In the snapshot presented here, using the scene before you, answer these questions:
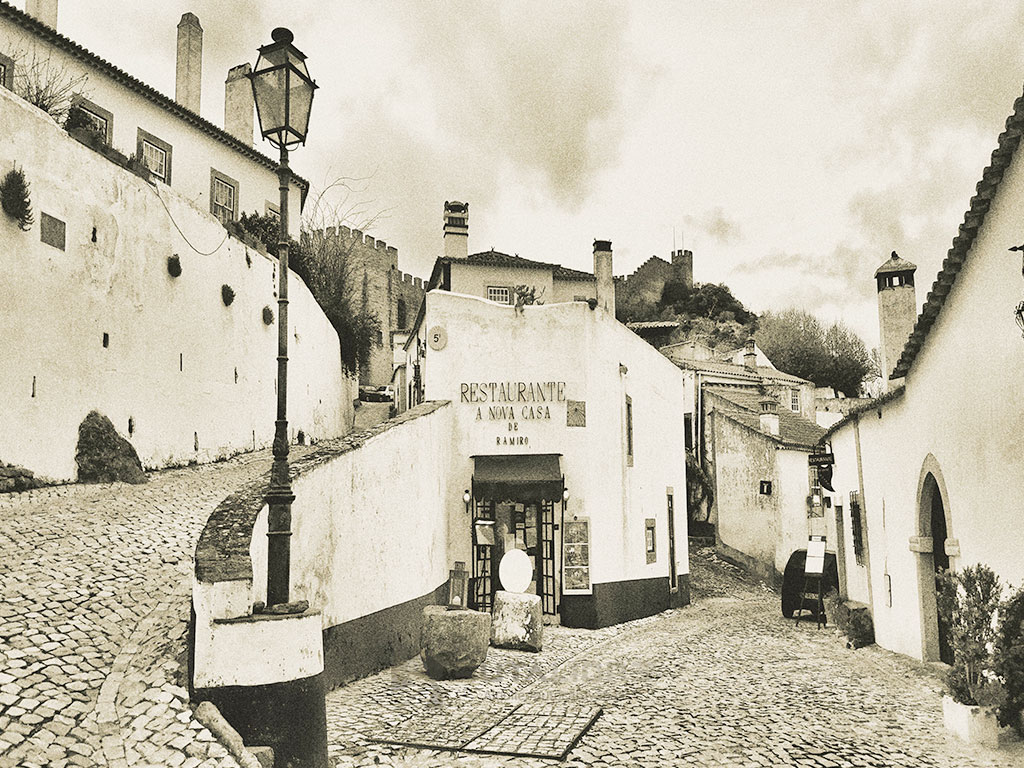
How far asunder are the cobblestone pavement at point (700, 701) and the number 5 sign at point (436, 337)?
5.63 metres

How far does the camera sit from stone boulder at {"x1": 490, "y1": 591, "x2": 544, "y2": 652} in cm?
1252

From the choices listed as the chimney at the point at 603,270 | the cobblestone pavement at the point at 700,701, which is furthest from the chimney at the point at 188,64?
the cobblestone pavement at the point at 700,701

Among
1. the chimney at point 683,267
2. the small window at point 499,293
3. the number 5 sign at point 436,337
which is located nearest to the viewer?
the number 5 sign at point 436,337

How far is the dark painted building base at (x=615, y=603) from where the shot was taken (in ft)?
50.3

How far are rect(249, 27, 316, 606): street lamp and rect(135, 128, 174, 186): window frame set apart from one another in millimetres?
17055

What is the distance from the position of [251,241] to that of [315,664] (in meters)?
18.2

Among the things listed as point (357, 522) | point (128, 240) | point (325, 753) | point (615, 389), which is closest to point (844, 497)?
point (615, 389)

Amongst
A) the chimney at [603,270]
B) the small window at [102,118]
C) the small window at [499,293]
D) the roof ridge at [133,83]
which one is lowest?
the chimney at [603,270]

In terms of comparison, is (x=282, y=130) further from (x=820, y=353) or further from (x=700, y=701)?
(x=820, y=353)

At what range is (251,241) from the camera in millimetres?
22266

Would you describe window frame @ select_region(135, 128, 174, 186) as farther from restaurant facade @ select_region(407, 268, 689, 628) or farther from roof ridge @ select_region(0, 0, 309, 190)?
restaurant facade @ select_region(407, 268, 689, 628)

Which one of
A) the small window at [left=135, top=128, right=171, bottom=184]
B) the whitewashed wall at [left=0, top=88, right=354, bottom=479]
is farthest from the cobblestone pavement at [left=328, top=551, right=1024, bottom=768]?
the small window at [left=135, top=128, right=171, bottom=184]

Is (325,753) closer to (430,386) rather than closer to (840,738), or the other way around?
(840,738)

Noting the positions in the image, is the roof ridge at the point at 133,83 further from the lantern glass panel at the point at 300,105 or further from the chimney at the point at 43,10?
the lantern glass panel at the point at 300,105
